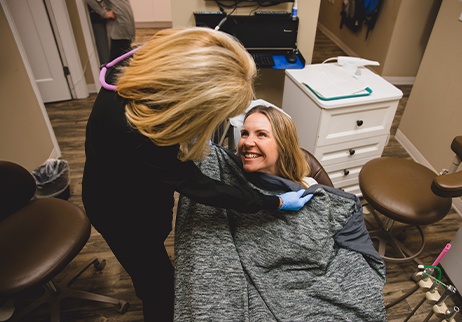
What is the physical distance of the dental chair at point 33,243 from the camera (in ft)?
4.16

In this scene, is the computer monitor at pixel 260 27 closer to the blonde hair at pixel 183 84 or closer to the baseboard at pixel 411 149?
the baseboard at pixel 411 149

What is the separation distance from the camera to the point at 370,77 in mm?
2109

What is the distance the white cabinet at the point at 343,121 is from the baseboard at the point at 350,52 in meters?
1.89

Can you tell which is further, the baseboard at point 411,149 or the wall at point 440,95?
the baseboard at point 411,149

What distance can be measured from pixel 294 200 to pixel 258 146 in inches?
10.7

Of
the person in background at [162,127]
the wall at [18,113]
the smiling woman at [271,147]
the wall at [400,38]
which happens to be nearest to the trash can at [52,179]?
the wall at [18,113]

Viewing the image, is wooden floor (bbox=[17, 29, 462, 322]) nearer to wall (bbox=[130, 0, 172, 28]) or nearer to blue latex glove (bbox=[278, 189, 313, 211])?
blue latex glove (bbox=[278, 189, 313, 211])

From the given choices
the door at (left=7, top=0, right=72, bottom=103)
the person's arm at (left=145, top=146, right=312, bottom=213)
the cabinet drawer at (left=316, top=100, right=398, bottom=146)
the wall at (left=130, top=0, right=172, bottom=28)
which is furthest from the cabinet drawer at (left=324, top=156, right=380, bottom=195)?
the wall at (left=130, top=0, right=172, bottom=28)

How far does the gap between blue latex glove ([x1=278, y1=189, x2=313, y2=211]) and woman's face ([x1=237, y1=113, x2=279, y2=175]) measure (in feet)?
0.60

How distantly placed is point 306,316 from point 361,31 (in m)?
4.01

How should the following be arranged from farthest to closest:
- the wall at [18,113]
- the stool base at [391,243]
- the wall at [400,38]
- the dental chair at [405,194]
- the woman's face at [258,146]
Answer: the wall at [400,38], the wall at [18,113], the stool base at [391,243], the dental chair at [405,194], the woman's face at [258,146]

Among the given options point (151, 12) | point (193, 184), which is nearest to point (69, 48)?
point (151, 12)

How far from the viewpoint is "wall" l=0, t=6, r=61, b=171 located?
2043 millimetres

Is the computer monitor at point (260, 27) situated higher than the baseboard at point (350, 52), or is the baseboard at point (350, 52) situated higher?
the computer monitor at point (260, 27)
